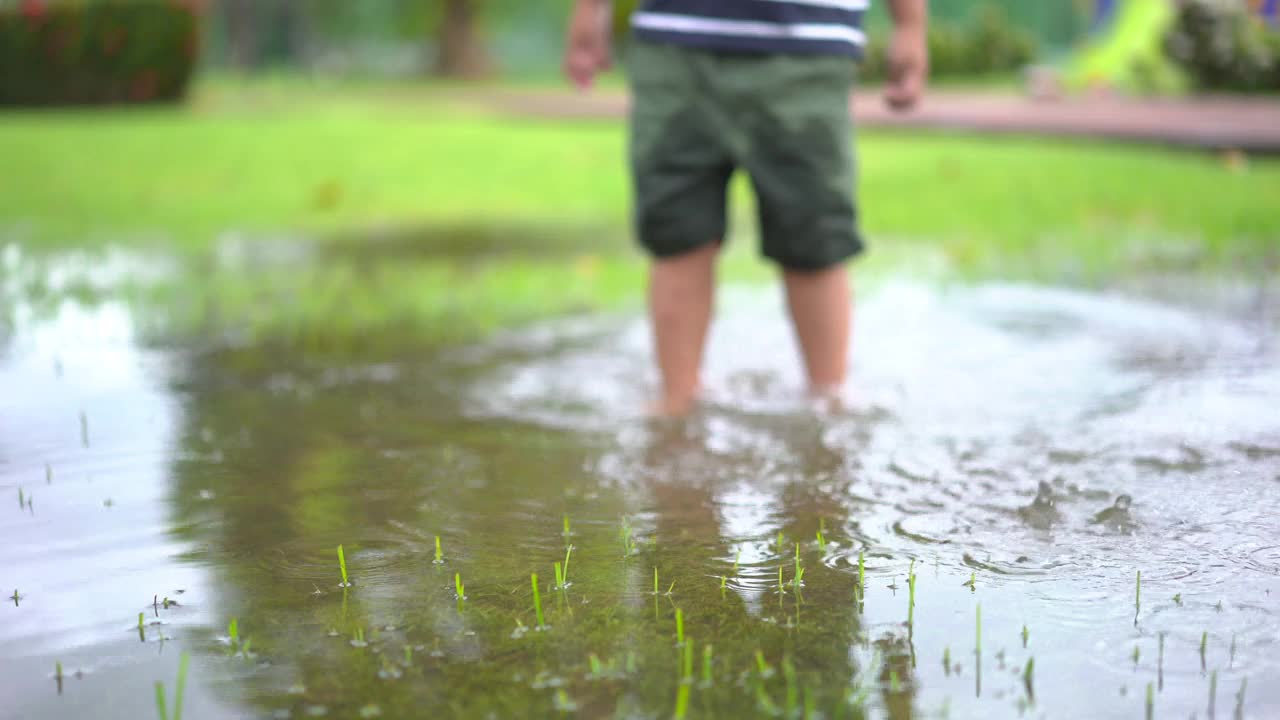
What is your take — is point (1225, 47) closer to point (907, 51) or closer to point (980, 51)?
point (980, 51)

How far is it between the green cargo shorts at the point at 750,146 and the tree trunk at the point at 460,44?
84.0 feet

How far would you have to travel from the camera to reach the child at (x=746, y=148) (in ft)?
10.3

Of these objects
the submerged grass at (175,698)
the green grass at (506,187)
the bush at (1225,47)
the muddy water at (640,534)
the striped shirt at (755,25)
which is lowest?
the green grass at (506,187)

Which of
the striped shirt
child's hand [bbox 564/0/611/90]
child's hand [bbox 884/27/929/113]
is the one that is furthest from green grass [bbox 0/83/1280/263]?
the striped shirt

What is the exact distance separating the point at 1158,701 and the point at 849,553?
0.63 m

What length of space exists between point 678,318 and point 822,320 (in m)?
0.35

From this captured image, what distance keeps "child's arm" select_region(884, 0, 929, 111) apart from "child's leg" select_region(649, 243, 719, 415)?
0.61 metres

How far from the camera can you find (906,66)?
339cm

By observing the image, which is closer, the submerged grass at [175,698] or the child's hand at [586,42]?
the submerged grass at [175,698]

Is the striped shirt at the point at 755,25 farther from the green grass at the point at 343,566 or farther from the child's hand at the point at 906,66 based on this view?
the green grass at the point at 343,566

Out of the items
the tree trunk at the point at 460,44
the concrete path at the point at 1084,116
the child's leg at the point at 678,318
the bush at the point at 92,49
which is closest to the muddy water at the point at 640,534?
the child's leg at the point at 678,318

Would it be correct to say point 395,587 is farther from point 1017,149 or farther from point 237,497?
point 1017,149

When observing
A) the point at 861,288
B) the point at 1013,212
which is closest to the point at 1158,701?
the point at 861,288

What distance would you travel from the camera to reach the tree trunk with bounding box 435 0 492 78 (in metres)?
28.2
